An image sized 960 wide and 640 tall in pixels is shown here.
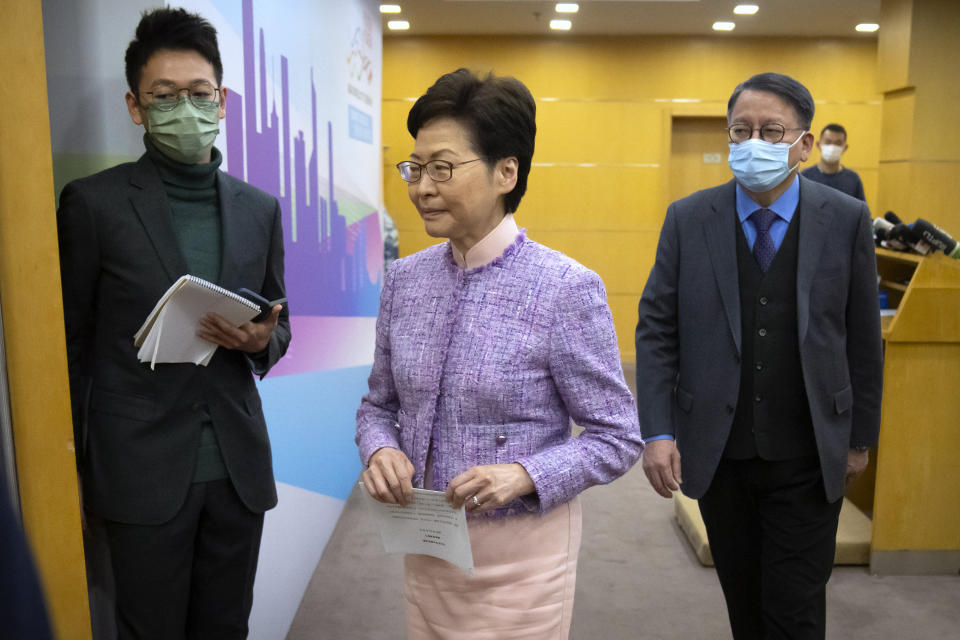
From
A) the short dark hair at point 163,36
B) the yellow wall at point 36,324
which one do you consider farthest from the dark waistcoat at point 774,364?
the yellow wall at point 36,324

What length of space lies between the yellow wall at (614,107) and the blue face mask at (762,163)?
6707mm

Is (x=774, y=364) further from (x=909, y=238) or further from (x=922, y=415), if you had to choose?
(x=909, y=238)

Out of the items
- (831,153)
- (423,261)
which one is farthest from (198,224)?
(831,153)

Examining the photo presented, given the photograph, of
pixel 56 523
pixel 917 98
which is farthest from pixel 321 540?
pixel 917 98

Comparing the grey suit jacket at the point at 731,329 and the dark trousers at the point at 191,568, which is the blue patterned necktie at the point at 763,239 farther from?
the dark trousers at the point at 191,568

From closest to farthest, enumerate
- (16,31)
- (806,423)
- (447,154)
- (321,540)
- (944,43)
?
(16,31) → (447,154) → (806,423) → (321,540) → (944,43)

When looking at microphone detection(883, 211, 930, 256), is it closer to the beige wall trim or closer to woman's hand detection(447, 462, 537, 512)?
the beige wall trim

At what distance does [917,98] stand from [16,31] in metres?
7.00

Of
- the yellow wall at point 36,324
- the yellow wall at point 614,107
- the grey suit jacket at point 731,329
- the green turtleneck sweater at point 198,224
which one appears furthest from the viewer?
the yellow wall at point 614,107

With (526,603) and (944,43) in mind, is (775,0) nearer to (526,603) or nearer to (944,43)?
(944,43)

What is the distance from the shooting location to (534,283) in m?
1.52

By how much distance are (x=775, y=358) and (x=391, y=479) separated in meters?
1.16

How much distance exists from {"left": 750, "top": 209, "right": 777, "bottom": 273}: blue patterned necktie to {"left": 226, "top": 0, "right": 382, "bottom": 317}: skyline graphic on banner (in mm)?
1472

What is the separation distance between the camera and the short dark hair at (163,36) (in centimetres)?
171
